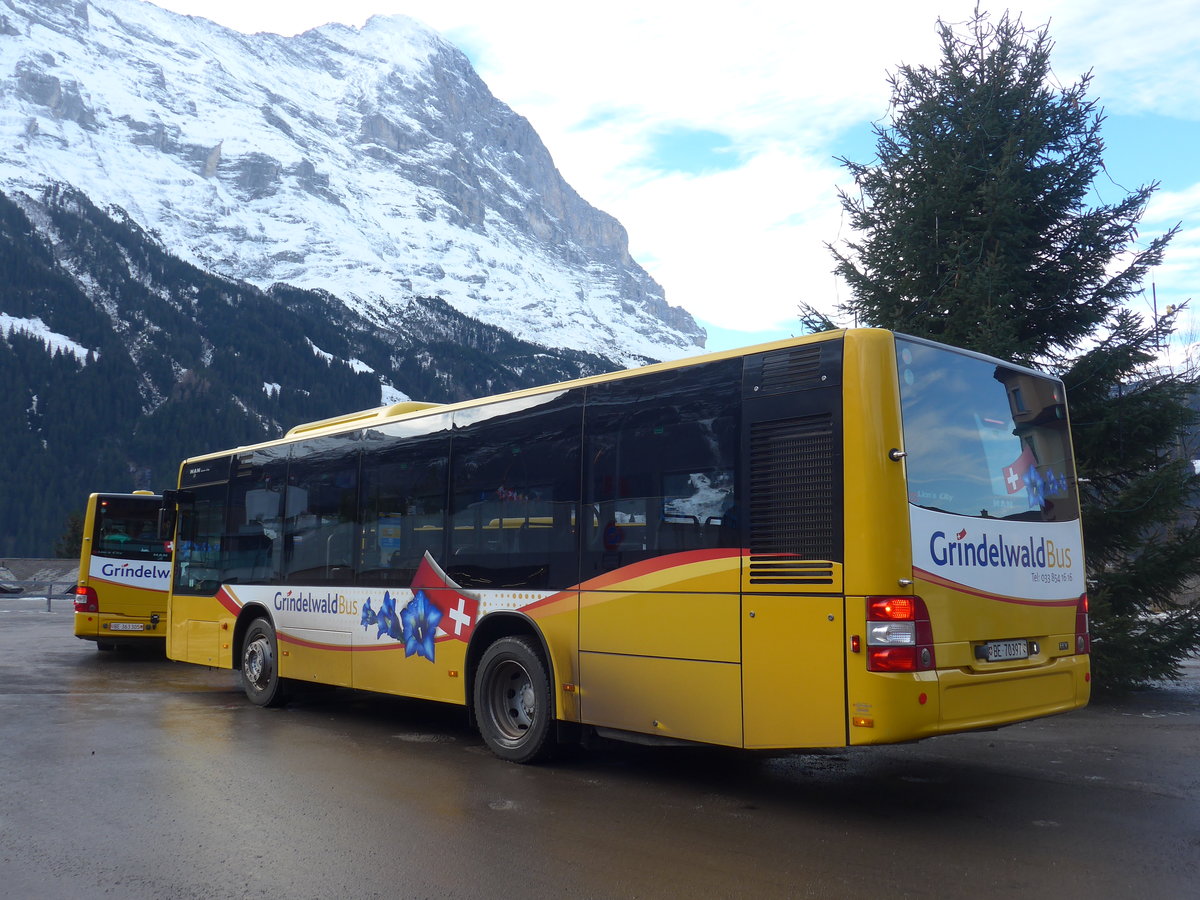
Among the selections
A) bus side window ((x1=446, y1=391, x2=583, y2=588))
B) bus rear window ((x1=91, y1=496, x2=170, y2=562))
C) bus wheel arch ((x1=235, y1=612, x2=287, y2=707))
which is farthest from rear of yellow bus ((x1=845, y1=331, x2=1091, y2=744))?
bus rear window ((x1=91, y1=496, x2=170, y2=562))

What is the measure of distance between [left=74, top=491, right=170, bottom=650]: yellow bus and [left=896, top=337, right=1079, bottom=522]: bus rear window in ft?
46.9

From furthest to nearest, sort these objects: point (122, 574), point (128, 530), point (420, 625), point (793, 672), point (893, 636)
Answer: point (128, 530)
point (122, 574)
point (420, 625)
point (793, 672)
point (893, 636)

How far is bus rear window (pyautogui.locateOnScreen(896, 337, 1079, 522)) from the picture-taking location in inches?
247

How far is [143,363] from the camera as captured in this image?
13450 centimetres

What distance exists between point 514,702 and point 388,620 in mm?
1796

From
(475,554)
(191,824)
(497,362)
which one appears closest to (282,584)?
(475,554)

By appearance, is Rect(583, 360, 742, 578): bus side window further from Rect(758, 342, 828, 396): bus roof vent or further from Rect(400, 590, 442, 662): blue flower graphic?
Rect(400, 590, 442, 662): blue flower graphic

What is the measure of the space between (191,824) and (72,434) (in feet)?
412

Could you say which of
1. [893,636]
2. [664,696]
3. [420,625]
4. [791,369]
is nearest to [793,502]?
[791,369]

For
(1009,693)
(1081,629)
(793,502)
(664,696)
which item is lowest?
(664,696)

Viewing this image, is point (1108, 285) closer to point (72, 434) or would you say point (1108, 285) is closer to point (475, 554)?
point (475, 554)

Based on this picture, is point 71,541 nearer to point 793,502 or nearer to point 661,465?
point 661,465

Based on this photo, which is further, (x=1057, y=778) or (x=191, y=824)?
(x=1057, y=778)

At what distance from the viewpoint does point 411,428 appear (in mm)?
9688
